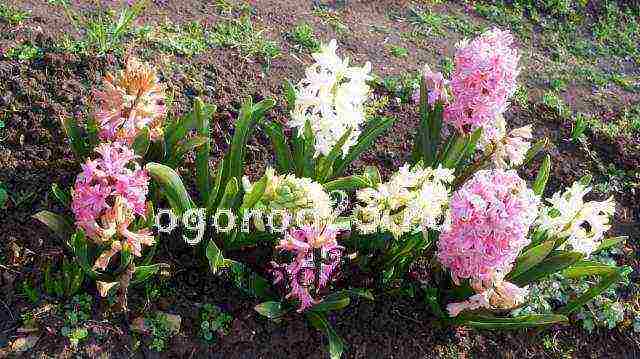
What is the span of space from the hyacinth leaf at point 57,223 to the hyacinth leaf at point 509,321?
206cm

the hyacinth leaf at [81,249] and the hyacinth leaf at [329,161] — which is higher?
the hyacinth leaf at [329,161]

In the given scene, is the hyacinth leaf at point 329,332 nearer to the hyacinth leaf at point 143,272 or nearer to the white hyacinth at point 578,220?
the hyacinth leaf at point 143,272

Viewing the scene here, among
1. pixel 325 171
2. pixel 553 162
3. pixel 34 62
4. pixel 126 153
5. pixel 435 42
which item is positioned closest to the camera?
pixel 126 153

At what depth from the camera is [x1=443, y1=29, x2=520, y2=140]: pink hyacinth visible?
140 inches

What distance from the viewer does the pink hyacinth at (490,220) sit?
118 inches

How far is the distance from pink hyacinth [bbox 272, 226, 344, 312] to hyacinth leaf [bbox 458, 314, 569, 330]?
2.66ft

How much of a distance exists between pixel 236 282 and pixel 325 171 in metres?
0.79

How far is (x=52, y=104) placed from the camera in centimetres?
412

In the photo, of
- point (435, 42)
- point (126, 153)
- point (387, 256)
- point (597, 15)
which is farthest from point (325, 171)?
point (597, 15)

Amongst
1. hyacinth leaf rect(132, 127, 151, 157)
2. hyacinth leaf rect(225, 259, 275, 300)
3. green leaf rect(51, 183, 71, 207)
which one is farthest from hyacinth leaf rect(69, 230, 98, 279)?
hyacinth leaf rect(225, 259, 275, 300)

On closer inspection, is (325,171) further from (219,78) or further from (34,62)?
(34,62)

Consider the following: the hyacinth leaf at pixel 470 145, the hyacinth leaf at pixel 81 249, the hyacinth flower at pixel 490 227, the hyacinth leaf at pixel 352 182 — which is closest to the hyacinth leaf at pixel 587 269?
the hyacinth flower at pixel 490 227

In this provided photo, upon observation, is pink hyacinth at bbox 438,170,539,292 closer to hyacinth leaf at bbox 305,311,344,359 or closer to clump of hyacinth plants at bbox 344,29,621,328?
clump of hyacinth plants at bbox 344,29,621,328

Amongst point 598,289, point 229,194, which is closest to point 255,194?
point 229,194
